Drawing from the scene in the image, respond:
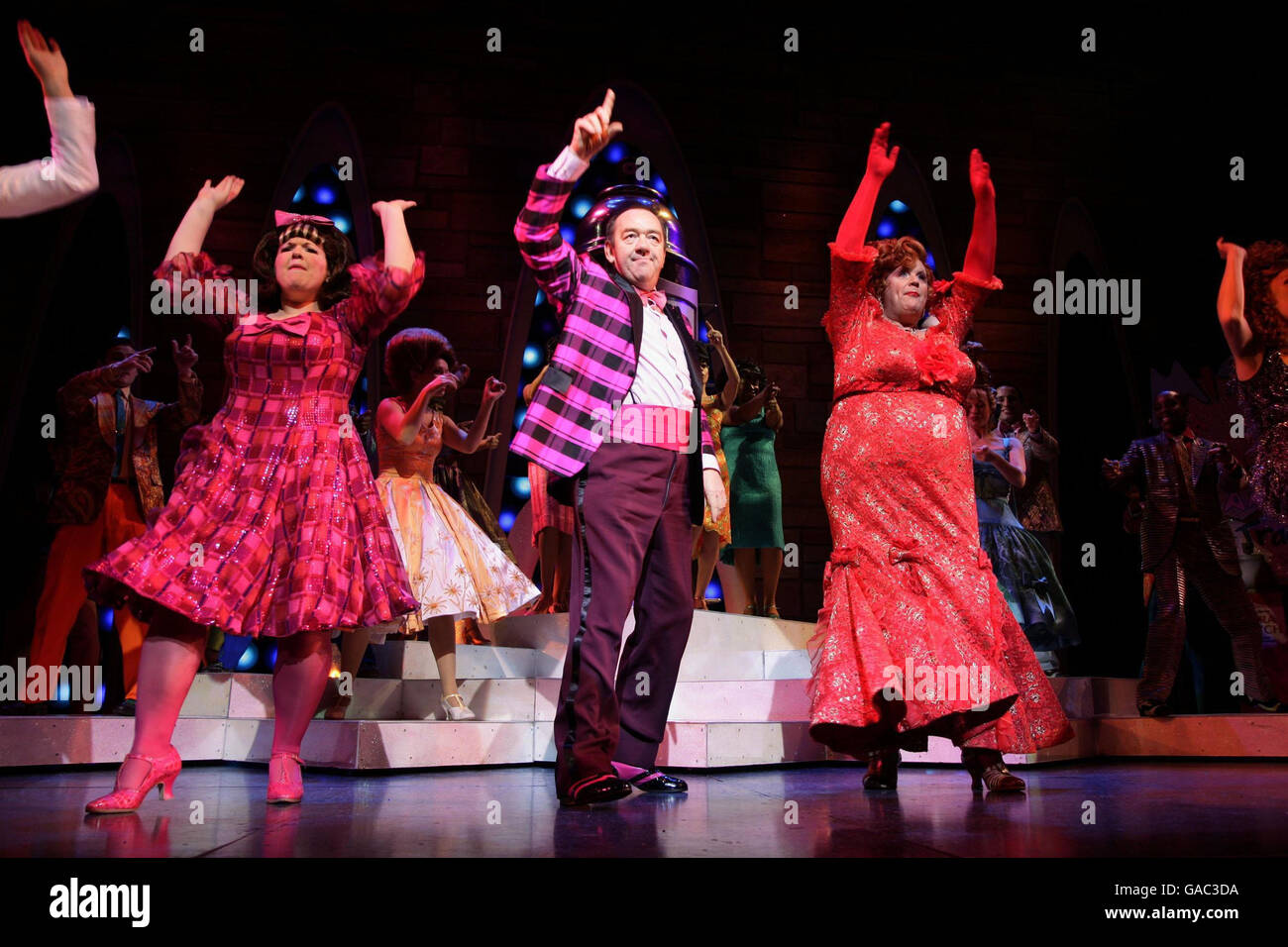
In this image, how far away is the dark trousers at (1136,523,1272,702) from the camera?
5.47 metres

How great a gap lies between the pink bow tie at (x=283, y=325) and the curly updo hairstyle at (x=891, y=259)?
176 centimetres

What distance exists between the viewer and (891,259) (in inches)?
140

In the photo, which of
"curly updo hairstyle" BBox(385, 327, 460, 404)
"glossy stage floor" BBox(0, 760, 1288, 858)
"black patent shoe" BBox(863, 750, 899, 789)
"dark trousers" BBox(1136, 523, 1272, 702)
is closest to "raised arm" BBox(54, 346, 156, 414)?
"curly updo hairstyle" BBox(385, 327, 460, 404)

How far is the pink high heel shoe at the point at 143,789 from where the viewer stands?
254 cm

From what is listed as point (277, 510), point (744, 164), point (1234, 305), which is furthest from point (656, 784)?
point (744, 164)

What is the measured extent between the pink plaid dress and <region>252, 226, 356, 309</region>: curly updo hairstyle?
83 millimetres

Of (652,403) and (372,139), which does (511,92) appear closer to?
(372,139)

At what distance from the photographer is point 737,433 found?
689cm

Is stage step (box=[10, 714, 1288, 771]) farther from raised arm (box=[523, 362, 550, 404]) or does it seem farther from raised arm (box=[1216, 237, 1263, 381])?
raised arm (box=[1216, 237, 1263, 381])

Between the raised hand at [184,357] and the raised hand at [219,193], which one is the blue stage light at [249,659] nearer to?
the raised hand at [184,357]

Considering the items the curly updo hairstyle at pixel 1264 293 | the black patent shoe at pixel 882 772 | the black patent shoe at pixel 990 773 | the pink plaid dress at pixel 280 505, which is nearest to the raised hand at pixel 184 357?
the pink plaid dress at pixel 280 505

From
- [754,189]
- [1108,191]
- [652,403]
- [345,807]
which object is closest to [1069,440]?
[1108,191]

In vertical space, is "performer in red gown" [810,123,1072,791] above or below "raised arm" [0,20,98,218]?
below

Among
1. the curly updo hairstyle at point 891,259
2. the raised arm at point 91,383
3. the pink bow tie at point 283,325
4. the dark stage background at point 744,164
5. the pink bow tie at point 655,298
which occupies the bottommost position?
the pink bow tie at point 283,325
